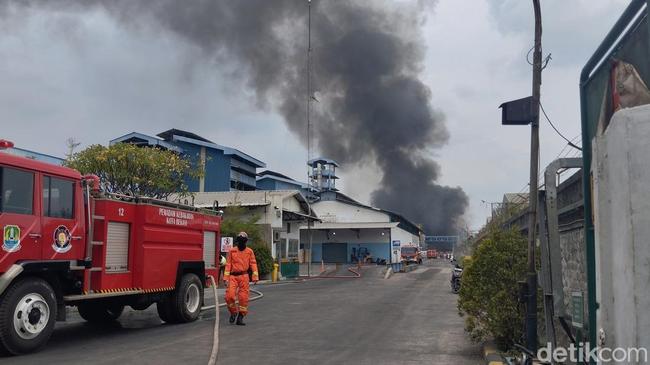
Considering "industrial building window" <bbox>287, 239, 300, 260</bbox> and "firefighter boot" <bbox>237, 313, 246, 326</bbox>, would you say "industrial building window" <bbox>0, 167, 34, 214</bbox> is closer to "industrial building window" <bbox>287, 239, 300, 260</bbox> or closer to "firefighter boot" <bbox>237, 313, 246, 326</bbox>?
"firefighter boot" <bbox>237, 313, 246, 326</bbox>

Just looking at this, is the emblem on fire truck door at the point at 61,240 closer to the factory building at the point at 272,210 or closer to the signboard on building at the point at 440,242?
the factory building at the point at 272,210

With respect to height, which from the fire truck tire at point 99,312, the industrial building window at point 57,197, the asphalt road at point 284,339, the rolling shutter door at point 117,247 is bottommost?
the asphalt road at point 284,339

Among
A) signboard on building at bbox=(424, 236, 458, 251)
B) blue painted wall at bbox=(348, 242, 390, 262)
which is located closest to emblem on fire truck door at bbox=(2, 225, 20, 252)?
blue painted wall at bbox=(348, 242, 390, 262)

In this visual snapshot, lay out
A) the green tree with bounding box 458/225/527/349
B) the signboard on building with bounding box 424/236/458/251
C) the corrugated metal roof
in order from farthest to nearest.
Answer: the signboard on building with bounding box 424/236/458/251, the corrugated metal roof, the green tree with bounding box 458/225/527/349

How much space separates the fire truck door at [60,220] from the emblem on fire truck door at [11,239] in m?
0.47

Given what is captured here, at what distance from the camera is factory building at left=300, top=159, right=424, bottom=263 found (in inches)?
2240

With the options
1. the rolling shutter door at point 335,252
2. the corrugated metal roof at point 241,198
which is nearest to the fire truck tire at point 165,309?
the corrugated metal roof at point 241,198

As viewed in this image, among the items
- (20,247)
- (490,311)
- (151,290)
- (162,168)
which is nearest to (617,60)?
(490,311)

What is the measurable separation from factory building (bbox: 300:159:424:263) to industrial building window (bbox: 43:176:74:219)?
1766 inches

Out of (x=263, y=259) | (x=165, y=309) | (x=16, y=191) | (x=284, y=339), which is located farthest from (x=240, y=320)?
(x=263, y=259)

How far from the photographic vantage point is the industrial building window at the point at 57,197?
27.9 feet

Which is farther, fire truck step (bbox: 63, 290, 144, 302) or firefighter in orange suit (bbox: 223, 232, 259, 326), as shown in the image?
firefighter in orange suit (bbox: 223, 232, 259, 326)

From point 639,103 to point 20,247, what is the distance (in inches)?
309

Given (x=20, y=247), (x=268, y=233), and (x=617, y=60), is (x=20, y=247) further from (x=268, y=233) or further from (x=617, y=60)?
(x=268, y=233)
